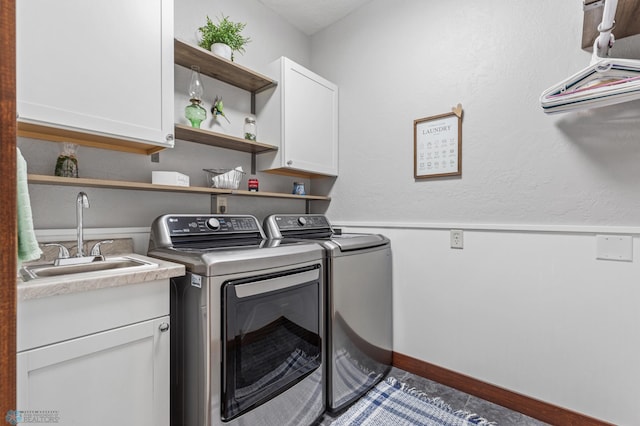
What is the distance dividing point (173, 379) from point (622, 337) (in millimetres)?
2049

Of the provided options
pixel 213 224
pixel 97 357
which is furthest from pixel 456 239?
pixel 97 357

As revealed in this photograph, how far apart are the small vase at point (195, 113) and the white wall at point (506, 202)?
119cm

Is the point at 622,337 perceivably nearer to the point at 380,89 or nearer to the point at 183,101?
the point at 380,89

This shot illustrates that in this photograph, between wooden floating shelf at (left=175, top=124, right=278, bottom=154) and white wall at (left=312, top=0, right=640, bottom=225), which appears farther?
wooden floating shelf at (left=175, top=124, right=278, bottom=154)

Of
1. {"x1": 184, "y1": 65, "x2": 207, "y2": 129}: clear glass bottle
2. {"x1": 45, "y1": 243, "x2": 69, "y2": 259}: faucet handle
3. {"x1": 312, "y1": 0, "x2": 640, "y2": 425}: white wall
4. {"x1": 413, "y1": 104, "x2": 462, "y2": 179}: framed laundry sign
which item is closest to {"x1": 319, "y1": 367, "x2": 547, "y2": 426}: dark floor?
{"x1": 312, "y1": 0, "x2": 640, "y2": 425}: white wall

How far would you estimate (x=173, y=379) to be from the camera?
4.09 feet

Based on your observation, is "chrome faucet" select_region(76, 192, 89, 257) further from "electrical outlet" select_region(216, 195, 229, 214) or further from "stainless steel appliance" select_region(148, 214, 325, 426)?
"electrical outlet" select_region(216, 195, 229, 214)

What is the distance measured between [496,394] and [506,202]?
1.11 metres

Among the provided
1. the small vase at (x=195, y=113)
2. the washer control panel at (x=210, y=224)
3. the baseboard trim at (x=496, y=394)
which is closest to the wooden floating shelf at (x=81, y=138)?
the small vase at (x=195, y=113)

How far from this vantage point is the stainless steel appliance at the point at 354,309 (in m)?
1.60

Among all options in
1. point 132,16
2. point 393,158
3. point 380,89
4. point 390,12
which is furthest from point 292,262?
point 390,12

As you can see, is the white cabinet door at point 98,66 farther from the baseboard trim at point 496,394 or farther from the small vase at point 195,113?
the baseboard trim at point 496,394

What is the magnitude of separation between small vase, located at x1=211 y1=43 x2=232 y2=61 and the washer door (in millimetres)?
1383

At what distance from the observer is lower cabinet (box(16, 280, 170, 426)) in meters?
0.84
